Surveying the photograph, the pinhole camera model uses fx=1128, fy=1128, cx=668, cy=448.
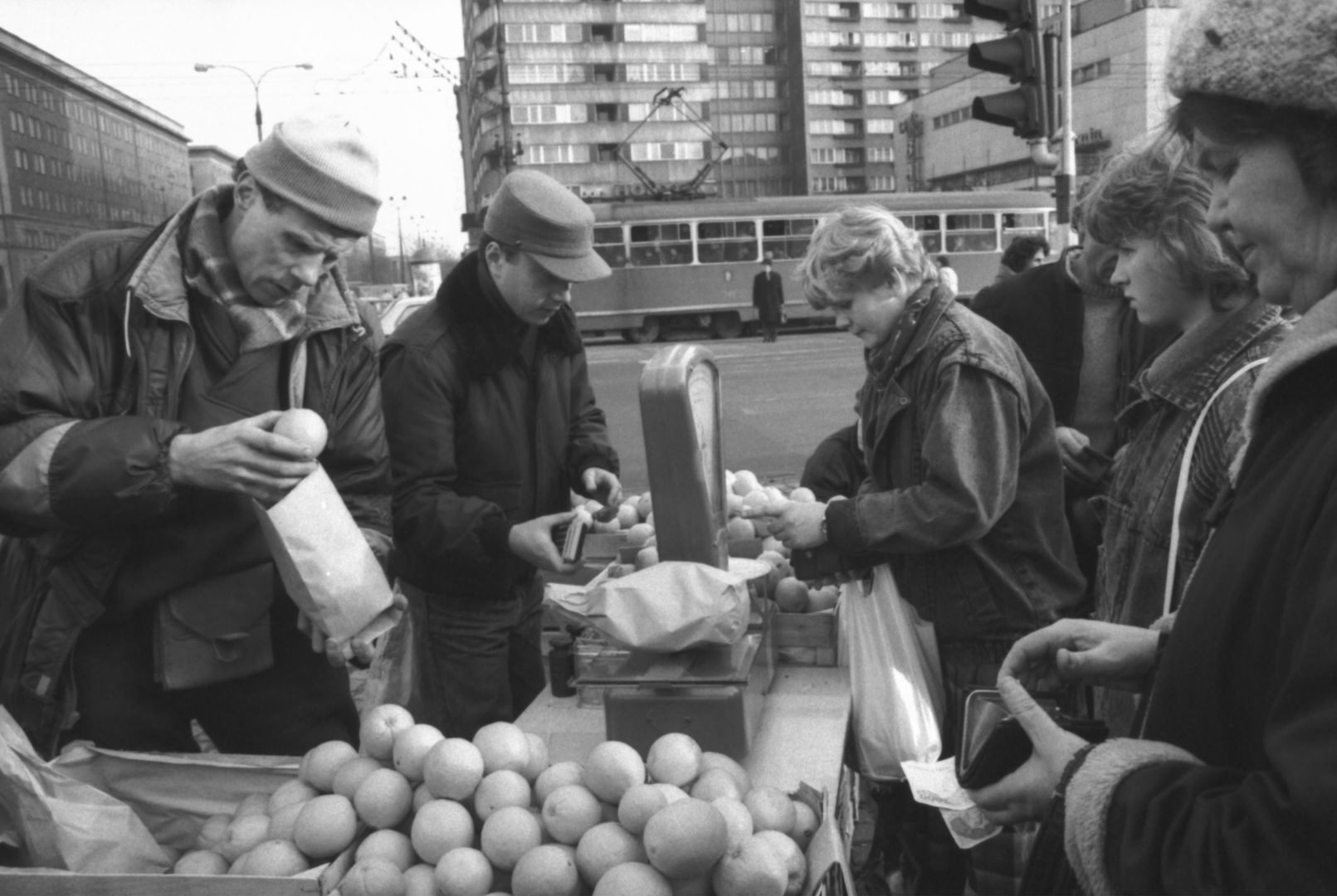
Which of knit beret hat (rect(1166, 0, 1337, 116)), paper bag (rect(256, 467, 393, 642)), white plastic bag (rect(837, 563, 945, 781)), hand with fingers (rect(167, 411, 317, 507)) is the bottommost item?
white plastic bag (rect(837, 563, 945, 781))

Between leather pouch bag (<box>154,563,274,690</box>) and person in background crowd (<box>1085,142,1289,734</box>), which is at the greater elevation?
person in background crowd (<box>1085,142,1289,734</box>)

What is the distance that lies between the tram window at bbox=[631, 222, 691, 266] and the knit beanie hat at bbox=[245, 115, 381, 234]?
2235 centimetres

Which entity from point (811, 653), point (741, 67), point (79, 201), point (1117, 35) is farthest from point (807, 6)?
point (811, 653)

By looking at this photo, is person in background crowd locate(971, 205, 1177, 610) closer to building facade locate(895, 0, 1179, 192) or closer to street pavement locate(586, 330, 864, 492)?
street pavement locate(586, 330, 864, 492)

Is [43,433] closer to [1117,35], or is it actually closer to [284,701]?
[284,701]

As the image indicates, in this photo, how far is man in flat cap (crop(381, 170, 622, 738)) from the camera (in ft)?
10.1

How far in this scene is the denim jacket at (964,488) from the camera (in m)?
2.73

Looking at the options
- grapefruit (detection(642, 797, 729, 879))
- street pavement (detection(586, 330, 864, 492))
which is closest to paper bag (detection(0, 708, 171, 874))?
grapefruit (detection(642, 797, 729, 879))

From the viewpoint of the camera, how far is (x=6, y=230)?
823cm

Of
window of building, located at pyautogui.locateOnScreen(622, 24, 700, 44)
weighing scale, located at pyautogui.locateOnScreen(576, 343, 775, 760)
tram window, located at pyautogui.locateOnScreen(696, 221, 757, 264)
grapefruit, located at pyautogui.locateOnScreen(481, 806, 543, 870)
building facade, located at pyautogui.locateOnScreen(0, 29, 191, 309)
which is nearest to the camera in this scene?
grapefruit, located at pyautogui.locateOnScreen(481, 806, 543, 870)

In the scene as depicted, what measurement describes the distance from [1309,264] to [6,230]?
904cm

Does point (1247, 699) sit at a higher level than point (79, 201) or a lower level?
lower

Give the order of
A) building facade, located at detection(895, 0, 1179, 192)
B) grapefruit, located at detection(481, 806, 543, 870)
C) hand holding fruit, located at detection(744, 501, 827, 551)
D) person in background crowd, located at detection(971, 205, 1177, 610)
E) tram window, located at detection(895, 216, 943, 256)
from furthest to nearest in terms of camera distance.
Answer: building facade, located at detection(895, 0, 1179, 192)
tram window, located at detection(895, 216, 943, 256)
person in background crowd, located at detection(971, 205, 1177, 610)
hand holding fruit, located at detection(744, 501, 827, 551)
grapefruit, located at detection(481, 806, 543, 870)

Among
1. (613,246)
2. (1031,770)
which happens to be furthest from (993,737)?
(613,246)
